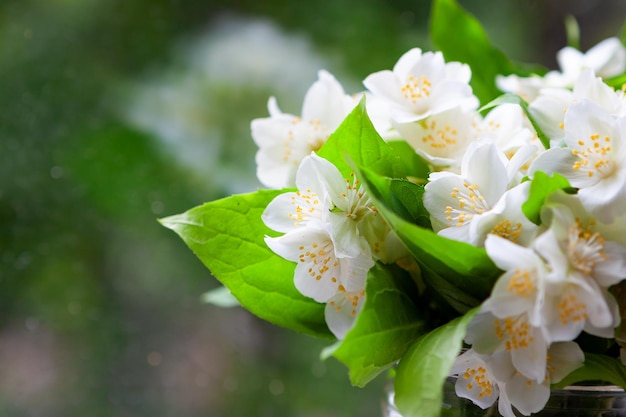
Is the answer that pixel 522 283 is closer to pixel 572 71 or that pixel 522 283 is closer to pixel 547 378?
pixel 547 378

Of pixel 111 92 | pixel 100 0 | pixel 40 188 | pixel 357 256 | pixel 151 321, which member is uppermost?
pixel 357 256

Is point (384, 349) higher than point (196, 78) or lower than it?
higher

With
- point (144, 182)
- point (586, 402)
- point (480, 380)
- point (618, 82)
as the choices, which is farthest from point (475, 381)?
point (144, 182)

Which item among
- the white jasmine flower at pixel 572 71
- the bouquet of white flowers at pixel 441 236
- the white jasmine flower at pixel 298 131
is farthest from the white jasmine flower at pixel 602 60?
the white jasmine flower at pixel 298 131

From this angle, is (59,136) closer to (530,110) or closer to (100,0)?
(100,0)

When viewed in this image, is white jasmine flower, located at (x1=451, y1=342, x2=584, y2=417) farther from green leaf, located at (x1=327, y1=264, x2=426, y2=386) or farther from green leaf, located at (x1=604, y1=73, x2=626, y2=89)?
green leaf, located at (x1=604, y1=73, x2=626, y2=89)

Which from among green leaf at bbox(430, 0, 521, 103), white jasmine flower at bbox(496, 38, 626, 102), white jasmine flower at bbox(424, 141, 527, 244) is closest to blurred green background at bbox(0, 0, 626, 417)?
green leaf at bbox(430, 0, 521, 103)

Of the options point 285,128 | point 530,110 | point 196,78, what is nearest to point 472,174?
point 530,110

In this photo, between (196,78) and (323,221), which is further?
(196,78)
